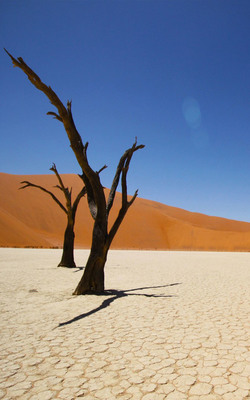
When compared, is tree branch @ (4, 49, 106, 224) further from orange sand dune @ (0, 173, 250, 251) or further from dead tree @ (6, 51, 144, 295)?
orange sand dune @ (0, 173, 250, 251)

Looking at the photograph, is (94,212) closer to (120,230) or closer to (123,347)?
(123,347)

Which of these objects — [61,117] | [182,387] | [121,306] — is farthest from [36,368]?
[61,117]

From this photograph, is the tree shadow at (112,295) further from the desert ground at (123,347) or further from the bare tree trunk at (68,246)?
the bare tree trunk at (68,246)

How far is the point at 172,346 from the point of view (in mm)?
3438

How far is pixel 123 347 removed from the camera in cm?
341

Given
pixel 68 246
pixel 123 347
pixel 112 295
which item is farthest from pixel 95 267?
pixel 68 246

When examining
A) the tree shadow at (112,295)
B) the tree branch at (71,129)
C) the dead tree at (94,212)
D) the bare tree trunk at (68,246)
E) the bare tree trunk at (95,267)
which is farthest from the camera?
the bare tree trunk at (68,246)

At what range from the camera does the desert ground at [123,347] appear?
2.46 metres

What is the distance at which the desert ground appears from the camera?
8.05ft

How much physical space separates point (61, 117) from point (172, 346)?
4964mm

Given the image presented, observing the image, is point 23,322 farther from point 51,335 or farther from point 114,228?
point 114,228

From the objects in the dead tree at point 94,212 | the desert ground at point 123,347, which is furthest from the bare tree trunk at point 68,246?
Answer: the desert ground at point 123,347

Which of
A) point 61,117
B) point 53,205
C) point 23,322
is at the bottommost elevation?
point 23,322

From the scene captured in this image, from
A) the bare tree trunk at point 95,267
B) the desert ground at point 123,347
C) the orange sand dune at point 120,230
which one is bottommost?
the desert ground at point 123,347
